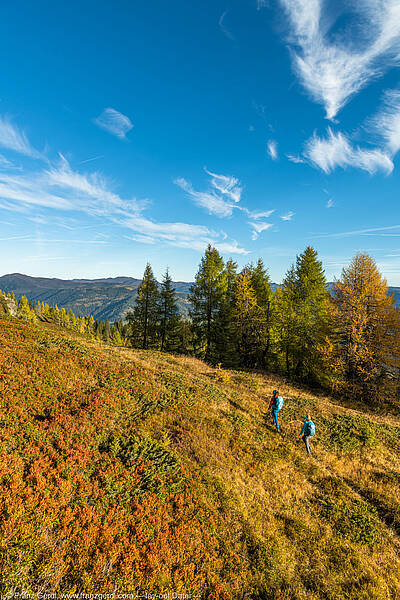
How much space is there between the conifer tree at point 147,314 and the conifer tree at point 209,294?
7.60 m

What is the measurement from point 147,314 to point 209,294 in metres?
10.9

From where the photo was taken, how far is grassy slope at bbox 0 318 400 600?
5.36m

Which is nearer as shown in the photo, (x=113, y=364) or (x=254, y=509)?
(x=254, y=509)

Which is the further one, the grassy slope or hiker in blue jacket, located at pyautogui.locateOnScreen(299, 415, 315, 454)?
hiker in blue jacket, located at pyautogui.locateOnScreen(299, 415, 315, 454)

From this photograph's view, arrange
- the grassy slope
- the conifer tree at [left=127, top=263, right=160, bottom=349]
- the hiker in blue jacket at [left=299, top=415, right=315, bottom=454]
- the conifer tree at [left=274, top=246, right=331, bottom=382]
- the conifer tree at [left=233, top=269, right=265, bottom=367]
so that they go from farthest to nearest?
the conifer tree at [left=127, top=263, right=160, bottom=349] < the conifer tree at [left=233, top=269, right=265, bottom=367] < the conifer tree at [left=274, top=246, right=331, bottom=382] < the hiker in blue jacket at [left=299, top=415, right=315, bottom=454] < the grassy slope

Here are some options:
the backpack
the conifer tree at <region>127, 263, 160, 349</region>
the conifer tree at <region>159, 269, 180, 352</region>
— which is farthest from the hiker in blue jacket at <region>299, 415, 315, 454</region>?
the conifer tree at <region>127, 263, 160, 349</region>

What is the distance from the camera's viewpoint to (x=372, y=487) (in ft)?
36.8

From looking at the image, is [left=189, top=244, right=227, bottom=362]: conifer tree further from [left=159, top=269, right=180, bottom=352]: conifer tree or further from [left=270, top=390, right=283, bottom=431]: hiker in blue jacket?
[left=270, top=390, right=283, bottom=431]: hiker in blue jacket

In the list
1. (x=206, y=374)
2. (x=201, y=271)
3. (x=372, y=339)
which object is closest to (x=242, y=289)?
(x=201, y=271)

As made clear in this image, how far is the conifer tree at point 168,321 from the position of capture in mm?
36094

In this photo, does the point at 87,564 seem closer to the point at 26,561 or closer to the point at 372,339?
the point at 26,561

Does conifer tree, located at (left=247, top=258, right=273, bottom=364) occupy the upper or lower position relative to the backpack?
upper

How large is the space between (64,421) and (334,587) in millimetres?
9347

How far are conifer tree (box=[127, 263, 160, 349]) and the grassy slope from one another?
70.9ft
